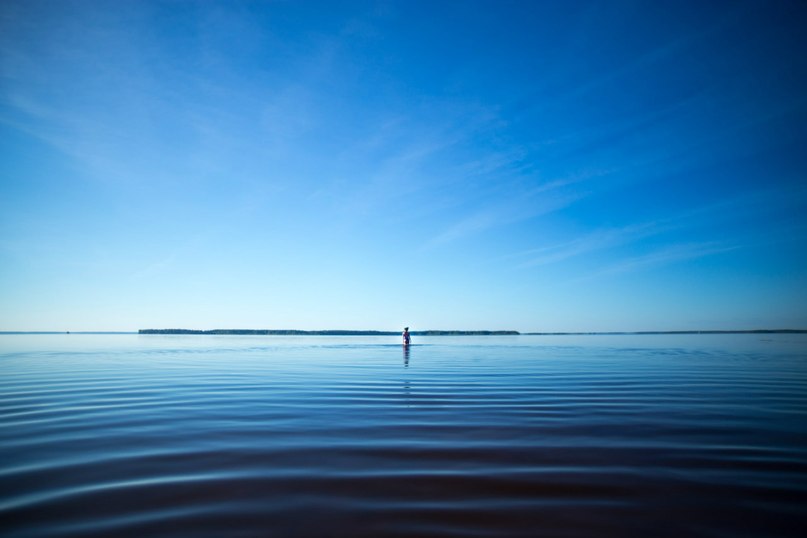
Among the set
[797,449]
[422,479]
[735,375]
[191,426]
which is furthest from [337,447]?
[735,375]

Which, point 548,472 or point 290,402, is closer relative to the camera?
point 548,472

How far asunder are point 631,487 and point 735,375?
1376cm

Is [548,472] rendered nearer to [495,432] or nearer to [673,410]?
[495,432]

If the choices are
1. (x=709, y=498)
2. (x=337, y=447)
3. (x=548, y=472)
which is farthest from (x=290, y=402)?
(x=709, y=498)

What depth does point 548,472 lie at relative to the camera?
13.8ft

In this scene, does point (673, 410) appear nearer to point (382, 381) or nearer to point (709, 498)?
point (709, 498)

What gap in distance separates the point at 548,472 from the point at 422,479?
139 cm

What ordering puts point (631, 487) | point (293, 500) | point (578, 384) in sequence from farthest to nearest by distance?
point (578, 384)
point (631, 487)
point (293, 500)

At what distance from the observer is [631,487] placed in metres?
3.77

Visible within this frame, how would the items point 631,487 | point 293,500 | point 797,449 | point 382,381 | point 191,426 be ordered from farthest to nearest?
point 382,381, point 191,426, point 797,449, point 631,487, point 293,500

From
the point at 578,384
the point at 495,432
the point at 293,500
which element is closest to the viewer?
the point at 293,500

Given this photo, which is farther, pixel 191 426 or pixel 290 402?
pixel 290 402

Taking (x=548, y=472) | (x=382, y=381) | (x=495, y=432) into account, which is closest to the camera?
(x=548, y=472)

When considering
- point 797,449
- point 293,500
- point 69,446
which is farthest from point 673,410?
point 69,446
